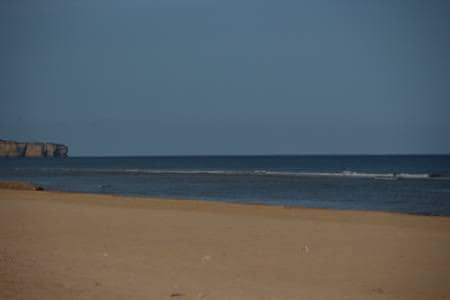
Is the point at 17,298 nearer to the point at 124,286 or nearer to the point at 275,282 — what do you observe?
the point at 124,286

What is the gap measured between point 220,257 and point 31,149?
19112cm

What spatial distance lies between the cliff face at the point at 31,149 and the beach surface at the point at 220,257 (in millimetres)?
181487

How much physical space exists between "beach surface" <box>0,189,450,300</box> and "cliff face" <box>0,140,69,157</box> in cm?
Result: 18149

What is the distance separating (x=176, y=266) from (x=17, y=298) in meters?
2.67

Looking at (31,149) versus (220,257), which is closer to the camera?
(220,257)

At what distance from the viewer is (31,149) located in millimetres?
192625

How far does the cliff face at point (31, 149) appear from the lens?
19262 centimetres

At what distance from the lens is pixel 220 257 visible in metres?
9.95

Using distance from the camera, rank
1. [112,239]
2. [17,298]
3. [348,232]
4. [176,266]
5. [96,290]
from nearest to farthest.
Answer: [17,298]
[96,290]
[176,266]
[112,239]
[348,232]

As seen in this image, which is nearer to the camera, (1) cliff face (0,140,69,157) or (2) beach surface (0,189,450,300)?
(2) beach surface (0,189,450,300)

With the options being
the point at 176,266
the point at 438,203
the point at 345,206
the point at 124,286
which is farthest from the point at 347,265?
the point at 438,203

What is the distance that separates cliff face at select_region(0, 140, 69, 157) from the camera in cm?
19262

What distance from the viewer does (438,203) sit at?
26688 millimetres

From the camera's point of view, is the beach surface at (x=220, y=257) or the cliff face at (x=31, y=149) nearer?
the beach surface at (x=220, y=257)
